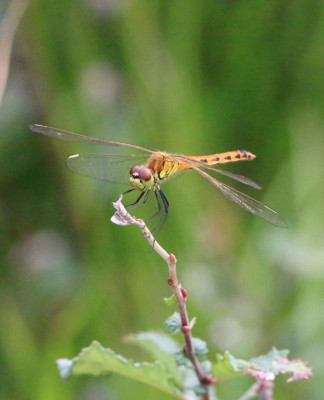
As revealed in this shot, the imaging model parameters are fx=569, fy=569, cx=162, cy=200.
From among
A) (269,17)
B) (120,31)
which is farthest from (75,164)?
(269,17)

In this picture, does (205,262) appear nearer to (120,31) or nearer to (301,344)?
(301,344)

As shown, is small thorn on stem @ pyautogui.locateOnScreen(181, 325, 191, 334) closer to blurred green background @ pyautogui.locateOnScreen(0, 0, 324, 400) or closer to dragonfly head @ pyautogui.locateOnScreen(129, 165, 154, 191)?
dragonfly head @ pyautogui.locateOnScreen(129, 165, 154, 191)

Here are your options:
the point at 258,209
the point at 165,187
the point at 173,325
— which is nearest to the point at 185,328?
the point at 173,325

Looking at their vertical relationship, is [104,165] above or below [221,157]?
below

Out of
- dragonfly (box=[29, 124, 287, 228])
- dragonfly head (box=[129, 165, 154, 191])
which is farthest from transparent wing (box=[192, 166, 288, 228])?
dragonfly head (box=[129, 165, 154, 191])

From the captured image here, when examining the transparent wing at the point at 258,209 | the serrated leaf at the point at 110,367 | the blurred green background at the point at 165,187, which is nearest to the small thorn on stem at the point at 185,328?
the serrated leaf at the point at 110,367

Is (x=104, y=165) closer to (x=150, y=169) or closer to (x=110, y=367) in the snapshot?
(x=150, y=169)

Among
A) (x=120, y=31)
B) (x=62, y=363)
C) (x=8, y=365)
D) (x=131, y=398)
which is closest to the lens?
(x=62, y=363)
